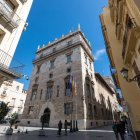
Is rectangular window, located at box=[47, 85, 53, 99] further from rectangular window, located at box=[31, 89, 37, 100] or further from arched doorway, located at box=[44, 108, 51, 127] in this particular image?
rectangular window, located at box=[31, 89, 37, 100]

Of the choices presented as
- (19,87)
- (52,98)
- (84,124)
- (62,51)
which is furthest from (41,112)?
(19,87)

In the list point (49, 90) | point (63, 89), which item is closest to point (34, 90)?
point (49, 90)

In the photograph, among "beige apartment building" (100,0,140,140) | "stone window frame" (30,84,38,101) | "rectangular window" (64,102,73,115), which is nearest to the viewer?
"beige apartment building" (100,0,140,140)

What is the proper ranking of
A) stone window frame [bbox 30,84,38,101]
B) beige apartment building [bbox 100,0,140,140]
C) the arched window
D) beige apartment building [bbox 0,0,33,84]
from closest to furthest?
beige apartment building [bbox 100,0,140,140], beige apartment building [bbox 0,0,33,84], the arched window, stone window frame [bbox 30,84,38,101]

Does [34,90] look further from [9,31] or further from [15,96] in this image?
[9,31]

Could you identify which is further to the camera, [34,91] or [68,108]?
[34,91]

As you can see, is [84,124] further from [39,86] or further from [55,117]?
[39,86]

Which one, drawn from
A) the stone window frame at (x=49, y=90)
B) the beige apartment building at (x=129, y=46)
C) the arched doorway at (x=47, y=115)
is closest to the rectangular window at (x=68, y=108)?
the arched doorway at (x=47, y=115)

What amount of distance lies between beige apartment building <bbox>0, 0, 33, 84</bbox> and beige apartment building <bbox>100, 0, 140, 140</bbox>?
687 cm

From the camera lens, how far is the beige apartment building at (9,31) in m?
6.91

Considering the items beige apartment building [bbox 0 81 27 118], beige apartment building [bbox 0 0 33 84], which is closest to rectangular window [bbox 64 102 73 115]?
beige apartment building [bbox 0 0 33 84]

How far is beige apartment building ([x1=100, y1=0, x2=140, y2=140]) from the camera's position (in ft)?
17.7

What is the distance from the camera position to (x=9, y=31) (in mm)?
8156

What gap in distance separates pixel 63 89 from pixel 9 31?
15.5 meters
